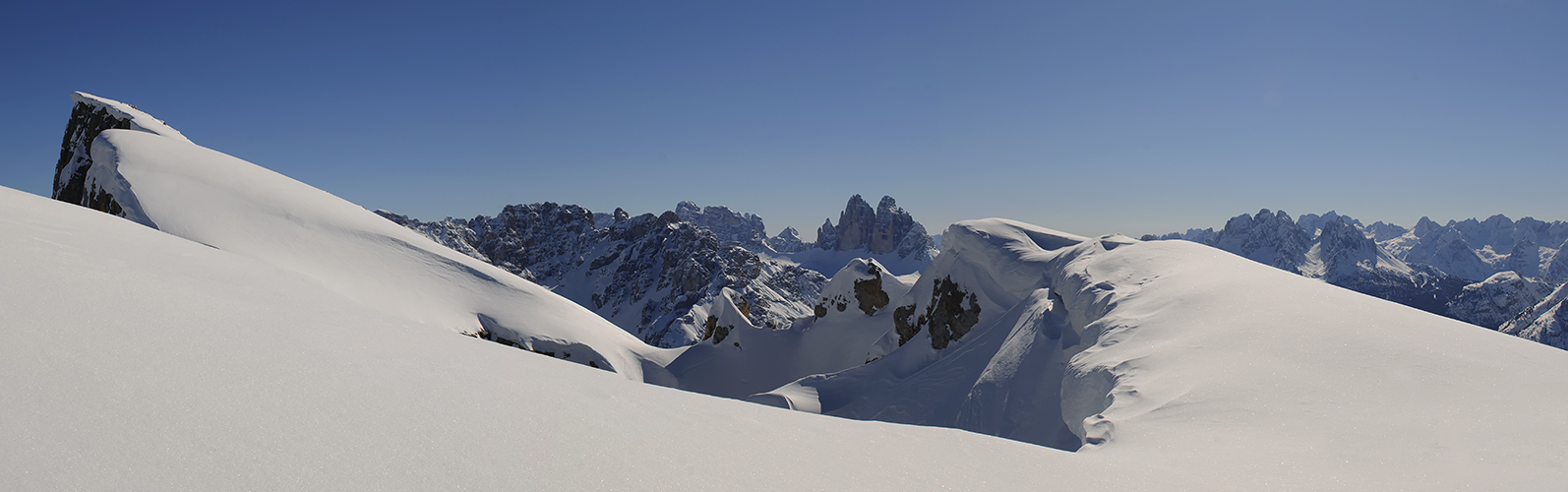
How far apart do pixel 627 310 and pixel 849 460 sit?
130169 mm

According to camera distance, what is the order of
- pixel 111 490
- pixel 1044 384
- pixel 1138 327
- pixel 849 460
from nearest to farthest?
pixel 111 490 → pixel 849 460 → pixel 1138 327 → pixel 1044 384

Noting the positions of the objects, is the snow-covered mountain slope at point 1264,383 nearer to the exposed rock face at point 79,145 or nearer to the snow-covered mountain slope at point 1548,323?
the exposed rock face at point 79,145

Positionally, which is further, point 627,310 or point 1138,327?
point 627,310

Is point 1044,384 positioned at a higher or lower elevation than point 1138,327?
lower

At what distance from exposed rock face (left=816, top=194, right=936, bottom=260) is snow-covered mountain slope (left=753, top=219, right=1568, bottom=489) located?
159 metres

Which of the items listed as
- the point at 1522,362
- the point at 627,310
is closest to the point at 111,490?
the point at 1522,362

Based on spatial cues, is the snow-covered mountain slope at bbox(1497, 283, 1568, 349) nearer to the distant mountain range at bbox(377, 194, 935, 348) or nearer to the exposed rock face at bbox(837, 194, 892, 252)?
the distant mountain range at bbox(377, 194, 935, 348)

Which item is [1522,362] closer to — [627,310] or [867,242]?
[627,310]

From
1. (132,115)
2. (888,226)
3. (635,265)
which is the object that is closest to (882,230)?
(888,226)

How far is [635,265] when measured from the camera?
137875 mm

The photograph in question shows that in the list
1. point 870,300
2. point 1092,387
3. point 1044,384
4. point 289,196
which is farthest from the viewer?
point 870,300

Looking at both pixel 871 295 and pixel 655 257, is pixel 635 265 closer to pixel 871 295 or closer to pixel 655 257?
pixel 655 257

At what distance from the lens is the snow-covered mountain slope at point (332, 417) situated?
2.86 meters

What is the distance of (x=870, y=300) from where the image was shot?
32438 millimetres
